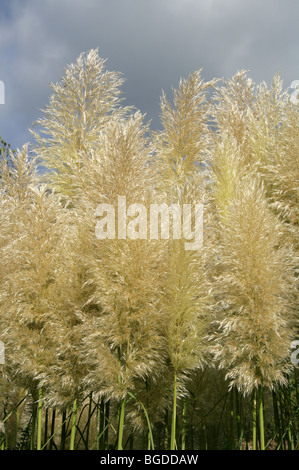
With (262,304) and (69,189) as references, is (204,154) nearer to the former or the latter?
(69,189)

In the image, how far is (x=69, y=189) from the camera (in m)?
3.50

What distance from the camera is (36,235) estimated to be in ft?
8.70

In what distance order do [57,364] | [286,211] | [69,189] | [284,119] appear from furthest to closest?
[69,189]
[284,119]
[286,211]
[57,364]

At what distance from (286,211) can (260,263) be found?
0.66 m

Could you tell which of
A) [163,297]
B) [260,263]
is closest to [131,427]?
[163,297]

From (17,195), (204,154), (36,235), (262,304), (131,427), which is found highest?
(204,154)

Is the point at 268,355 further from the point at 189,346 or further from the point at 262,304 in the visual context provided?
the point at 189,346

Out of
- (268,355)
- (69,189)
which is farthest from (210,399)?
(69,189)

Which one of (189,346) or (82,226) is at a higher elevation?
(82,226)

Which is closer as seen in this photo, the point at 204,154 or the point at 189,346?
the point at 189,346

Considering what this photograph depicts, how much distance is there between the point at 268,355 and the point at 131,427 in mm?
1001

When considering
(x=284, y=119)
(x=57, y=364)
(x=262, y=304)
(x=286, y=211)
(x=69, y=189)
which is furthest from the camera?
(x=69, y=189)

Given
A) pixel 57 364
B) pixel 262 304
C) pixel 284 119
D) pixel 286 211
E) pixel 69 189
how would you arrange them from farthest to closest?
pixel 69 189 < pixel 284 119 < pixel 286 211 < pixel 57 364 < pixel 262 304

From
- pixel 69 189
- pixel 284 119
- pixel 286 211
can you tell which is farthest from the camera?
pixel 69 189
